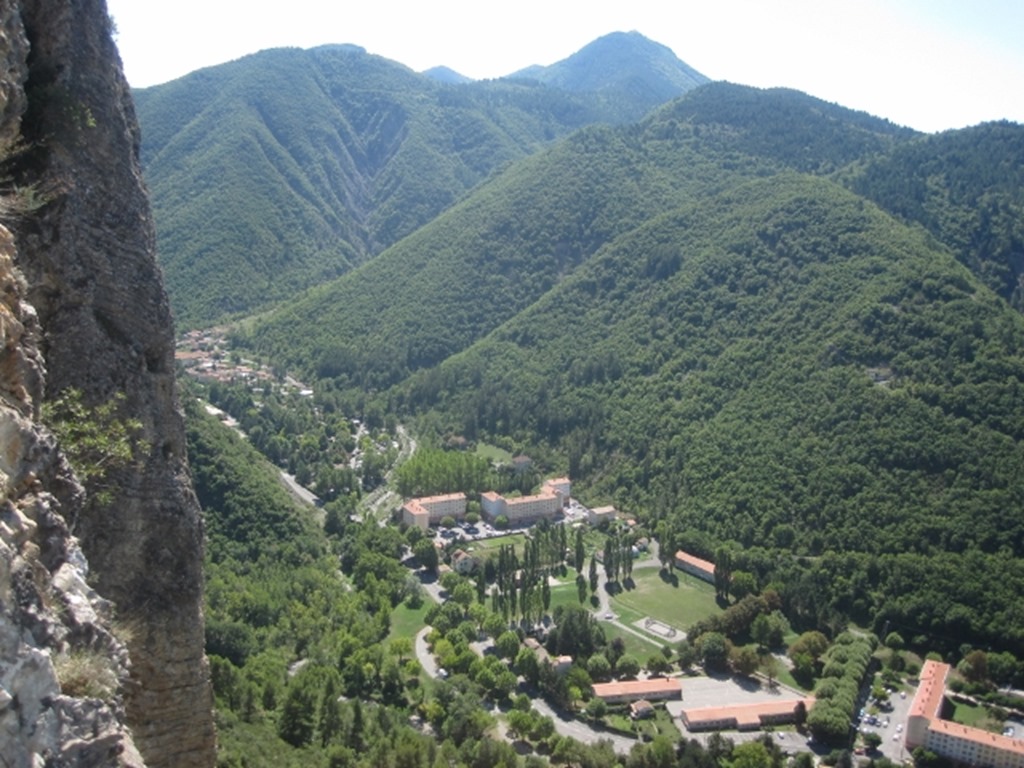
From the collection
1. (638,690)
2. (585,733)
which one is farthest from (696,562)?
(585,733)

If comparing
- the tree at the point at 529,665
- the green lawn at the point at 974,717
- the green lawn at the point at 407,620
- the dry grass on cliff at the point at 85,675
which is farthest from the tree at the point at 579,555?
the dry grass on cliff at the point at 85,675

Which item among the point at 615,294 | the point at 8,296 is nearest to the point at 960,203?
the point at 615,294

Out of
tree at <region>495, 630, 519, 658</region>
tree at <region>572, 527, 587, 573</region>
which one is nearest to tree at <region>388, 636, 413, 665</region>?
tree at <region>495, 630, 519, 658</region>

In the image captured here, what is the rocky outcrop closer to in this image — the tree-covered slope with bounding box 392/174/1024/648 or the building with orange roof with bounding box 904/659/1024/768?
the building with orange roof with bounding box 904/659/1024/768

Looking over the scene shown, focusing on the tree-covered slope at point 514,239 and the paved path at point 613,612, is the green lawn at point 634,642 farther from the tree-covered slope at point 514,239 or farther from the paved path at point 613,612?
the tree-covered slope at point 514,239

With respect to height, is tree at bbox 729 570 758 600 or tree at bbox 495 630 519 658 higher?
tree at bbox 495 630 519 658

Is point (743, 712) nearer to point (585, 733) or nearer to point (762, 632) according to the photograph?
point (585, 733)

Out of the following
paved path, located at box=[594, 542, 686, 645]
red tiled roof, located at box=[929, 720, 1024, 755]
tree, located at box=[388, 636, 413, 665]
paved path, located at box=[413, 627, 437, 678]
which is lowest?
paved path, located at box=[594, 542, 686, 645]
